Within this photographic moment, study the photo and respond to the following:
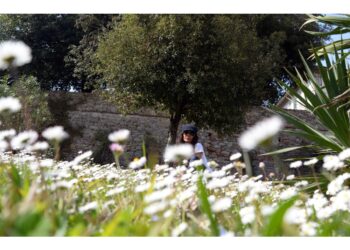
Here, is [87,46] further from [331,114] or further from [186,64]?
[331,114]

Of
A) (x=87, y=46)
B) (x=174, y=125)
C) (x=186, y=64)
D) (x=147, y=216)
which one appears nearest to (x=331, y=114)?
(x=147, y=216)

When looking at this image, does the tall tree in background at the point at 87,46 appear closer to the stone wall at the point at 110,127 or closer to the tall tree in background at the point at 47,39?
the tall tree in background at the point at 47,39

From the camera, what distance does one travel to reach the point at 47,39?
1299 cm

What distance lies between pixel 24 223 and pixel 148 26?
10.7 meters

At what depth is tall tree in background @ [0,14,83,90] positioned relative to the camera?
456 inches

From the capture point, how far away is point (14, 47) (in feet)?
4.71

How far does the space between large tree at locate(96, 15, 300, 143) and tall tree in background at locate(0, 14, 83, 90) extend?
6.01 ft

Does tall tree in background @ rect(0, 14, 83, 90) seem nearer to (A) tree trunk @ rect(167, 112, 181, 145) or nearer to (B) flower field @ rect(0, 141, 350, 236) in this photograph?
(A) tree trunk @ rect(167, 112, 181, 145)

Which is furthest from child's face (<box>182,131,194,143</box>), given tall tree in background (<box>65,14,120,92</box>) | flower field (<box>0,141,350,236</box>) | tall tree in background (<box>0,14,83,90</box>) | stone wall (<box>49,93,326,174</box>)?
stone wall (<box>49,93,326,174</box>)

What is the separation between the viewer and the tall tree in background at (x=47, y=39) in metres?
11.6

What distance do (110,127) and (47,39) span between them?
317 cm

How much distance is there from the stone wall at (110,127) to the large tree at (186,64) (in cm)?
207
